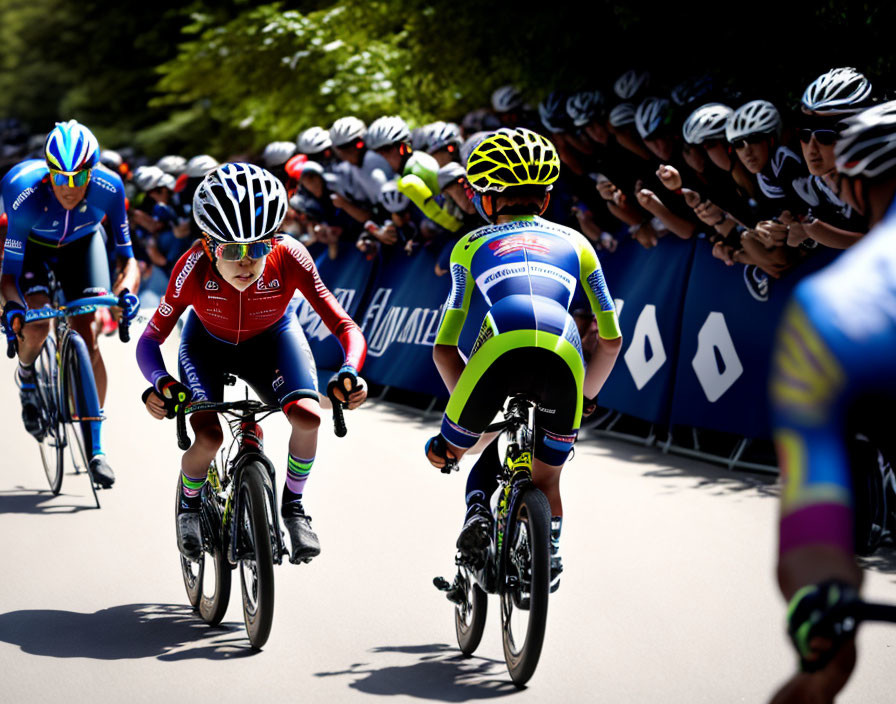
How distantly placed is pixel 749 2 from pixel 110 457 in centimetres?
699

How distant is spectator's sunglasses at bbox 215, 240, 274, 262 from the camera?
214 inches

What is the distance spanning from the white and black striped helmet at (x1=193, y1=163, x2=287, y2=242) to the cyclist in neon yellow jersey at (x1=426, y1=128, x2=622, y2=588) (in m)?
0.84

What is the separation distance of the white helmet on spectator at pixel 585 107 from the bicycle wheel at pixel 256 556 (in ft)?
22.3

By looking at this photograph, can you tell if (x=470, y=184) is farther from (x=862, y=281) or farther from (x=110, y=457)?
(x=110, y=457)

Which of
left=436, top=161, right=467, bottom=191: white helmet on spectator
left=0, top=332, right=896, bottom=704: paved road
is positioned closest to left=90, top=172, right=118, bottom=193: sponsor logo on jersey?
left=0, top=332, right=896, bottom=704: paved road

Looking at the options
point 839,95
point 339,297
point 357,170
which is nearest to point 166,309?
point 839,95

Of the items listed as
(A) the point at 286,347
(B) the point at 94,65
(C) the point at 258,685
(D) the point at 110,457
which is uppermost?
(B) the point at 94,65

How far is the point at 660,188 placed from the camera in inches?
384

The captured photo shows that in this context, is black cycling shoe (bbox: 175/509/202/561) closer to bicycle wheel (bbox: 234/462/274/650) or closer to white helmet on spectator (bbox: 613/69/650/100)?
bicycle wheel (bbox: 234/462/274/650)

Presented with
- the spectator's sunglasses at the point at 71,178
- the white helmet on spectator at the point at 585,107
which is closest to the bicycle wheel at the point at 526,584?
the spectator's sunglasses at the point at 71,178

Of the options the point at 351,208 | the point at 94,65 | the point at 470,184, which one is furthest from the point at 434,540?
the point at 94,65

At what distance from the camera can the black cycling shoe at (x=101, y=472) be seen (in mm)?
8023

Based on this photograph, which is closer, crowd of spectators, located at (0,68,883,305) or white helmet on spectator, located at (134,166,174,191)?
crowd of spectators, located at (0,68,883,305)

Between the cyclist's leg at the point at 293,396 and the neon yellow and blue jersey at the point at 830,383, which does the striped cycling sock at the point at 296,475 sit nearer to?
the cyclist's leg at the point at 293,396
